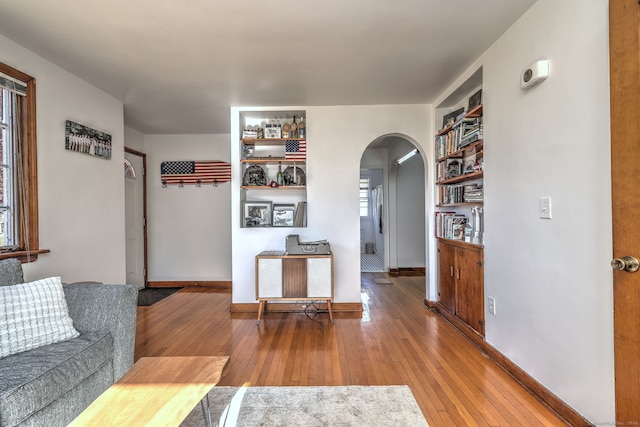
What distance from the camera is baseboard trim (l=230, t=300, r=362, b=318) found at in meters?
3.57

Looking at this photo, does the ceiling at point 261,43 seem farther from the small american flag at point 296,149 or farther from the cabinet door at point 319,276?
the cabinet door at point 319,276

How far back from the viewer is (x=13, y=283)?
5.76 ft

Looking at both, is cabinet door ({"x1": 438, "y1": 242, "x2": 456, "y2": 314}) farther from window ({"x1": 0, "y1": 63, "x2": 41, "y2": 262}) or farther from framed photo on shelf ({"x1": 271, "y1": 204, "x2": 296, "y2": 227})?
window ({"x1": 0, "y1": 63, "x2": 41, "y2": 262})

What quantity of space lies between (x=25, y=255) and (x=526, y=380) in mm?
3640

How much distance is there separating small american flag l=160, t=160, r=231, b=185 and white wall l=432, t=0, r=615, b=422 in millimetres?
3787

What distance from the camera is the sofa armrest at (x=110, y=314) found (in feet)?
5.80

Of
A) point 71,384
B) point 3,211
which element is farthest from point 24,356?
point 3,211

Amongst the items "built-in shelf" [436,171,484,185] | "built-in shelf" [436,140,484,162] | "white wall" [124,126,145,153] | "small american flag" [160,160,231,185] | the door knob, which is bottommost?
the door knob

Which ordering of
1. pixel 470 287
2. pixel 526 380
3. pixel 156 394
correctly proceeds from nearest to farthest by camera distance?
pixel 156 394 < pixel 526 380 < pixel 470 287

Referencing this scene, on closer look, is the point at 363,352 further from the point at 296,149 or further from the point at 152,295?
the point at 152,295

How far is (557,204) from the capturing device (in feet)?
5.57

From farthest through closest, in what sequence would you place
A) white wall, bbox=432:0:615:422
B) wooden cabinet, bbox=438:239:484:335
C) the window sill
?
wooden cabinet, bbox=438:239:484:335 → the window sill → white wall, bbox=432:0:615:422

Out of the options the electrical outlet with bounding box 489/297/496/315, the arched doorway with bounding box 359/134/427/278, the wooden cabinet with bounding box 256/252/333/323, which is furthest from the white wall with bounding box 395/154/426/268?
the electrical outlet with bounding box 489/297/496/315

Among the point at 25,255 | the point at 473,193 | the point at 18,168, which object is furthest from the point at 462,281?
the point at 18,168
